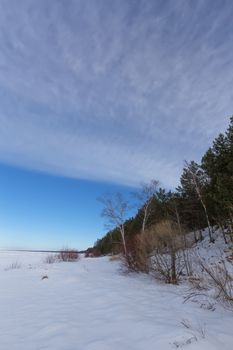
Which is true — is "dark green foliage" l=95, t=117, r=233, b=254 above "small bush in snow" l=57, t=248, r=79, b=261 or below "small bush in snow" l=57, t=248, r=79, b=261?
above

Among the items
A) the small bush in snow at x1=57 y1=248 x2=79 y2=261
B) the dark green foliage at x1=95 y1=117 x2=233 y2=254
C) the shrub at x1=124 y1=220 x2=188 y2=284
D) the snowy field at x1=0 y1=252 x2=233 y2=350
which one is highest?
the dark green foliage at x1=95 y1=117 x2=233 y2=254

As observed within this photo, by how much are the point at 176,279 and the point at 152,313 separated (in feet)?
18.3

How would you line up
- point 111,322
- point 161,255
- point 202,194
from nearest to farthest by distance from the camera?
point 111,322 < point 161,255 < point 202,194

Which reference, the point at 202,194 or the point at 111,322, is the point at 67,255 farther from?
the point at 111,322

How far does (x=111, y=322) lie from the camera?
6.34 metres

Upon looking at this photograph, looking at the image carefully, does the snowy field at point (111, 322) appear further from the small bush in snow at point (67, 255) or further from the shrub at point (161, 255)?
the small bush in snow at point (67, 255)

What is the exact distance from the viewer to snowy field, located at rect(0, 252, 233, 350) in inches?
192

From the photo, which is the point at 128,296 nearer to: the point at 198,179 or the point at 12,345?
the point at 12,345

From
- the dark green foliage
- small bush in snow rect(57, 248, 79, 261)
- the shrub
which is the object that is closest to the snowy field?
the shrub

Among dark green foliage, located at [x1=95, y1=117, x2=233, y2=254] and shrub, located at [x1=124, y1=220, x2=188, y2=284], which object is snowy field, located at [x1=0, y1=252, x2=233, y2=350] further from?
dark green foliage, located at [x1=95, y1=117, x2=233, y2=254]

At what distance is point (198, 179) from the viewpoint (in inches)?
1278

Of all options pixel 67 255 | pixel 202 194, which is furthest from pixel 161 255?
pixel 67 255

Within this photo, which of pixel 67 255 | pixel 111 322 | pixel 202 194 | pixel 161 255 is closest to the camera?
pixel 111 322

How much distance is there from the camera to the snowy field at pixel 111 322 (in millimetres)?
4871
